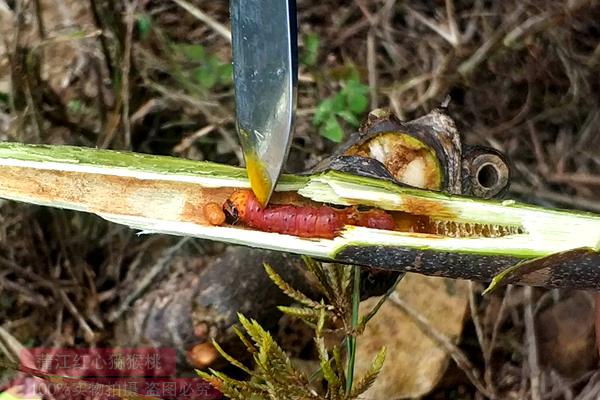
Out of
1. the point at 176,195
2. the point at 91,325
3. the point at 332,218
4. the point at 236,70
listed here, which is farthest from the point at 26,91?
the point at 332,218

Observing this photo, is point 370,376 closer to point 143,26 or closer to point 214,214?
point 214,214

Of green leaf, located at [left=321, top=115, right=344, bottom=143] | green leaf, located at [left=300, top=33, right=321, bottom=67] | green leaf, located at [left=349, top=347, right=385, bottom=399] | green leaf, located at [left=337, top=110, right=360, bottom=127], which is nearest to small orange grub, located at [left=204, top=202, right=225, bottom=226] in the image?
green leaf, located at [left=349, top=347, right=385, bottom=399]

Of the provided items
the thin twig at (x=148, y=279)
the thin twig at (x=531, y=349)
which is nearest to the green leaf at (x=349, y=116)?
the thin twig at (x=148, y=279)

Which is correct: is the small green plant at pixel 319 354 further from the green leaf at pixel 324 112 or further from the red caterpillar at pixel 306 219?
the green leaf at pixel 324 112

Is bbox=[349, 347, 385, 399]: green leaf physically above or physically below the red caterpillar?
below

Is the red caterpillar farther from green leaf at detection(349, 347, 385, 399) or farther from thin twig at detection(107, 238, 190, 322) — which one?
thin twig at detection(107, 238, 190, 322)

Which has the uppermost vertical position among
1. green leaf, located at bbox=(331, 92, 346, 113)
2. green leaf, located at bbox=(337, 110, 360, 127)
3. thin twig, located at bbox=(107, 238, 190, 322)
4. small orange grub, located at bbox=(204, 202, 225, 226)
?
green leaf, located at bbox=(331, 92, 346, 113)

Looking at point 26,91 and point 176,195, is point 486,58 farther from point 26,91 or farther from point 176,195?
point 26,91
